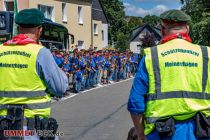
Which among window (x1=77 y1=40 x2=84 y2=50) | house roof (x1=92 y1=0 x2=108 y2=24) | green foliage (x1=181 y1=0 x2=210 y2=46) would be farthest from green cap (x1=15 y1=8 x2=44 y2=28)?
house roof (x1=92 y1=0 x2=108 y2=24)

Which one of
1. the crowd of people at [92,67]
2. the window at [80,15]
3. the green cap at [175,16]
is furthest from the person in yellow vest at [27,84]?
the window at [80,15]

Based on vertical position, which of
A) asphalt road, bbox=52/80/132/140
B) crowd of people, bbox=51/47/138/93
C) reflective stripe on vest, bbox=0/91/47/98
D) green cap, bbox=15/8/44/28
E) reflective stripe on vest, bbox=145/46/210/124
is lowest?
asphalt road, bbox=52/80/132/140

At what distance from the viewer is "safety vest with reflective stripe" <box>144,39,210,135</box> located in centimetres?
375

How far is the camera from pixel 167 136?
369cm

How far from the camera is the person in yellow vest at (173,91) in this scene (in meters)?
3.72

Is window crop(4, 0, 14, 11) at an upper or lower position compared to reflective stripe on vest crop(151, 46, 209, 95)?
upper

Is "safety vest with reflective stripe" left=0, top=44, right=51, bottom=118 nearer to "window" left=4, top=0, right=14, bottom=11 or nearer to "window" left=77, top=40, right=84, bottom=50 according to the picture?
"window" left=4, top=0, right=14, bottom=11

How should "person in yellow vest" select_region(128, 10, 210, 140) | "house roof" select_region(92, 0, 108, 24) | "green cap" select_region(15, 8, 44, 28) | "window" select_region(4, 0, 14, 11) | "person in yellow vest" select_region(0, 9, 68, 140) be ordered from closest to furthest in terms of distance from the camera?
1. "person in yellow vest" select_region(128, 10, 210, 140)
2. "person in yellow vest" select_region(0, 9, 68, 140)
3. "green cap" select_region(15, 8, 44, 28)
4. "window" select_region(4, 0, 14, 11)
5. "house roof" select_region(92, 0, 108, 24)

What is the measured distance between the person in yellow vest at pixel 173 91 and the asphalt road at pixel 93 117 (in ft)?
19.9

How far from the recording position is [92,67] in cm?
2380

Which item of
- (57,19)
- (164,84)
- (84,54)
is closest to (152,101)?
(164,84)

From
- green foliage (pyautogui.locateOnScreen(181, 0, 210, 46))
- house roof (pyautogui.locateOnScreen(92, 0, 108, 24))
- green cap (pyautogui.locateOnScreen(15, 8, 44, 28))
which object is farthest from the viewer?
house roof (pyautogui.locateOnScreen(92, 0, 108, 24))

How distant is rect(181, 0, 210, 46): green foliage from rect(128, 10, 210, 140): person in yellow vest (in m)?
30.8

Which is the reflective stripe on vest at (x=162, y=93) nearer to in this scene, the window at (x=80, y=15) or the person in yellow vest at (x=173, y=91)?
the person in yellow vest at (x=173, y=91)
